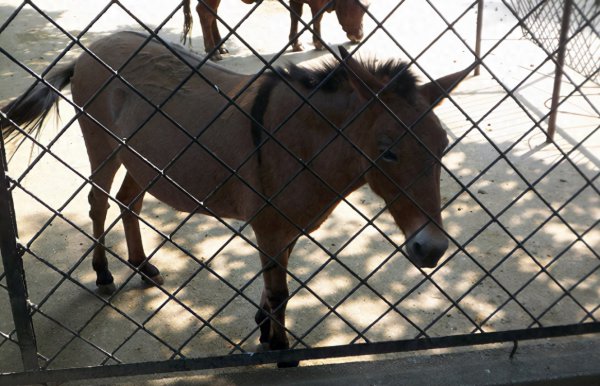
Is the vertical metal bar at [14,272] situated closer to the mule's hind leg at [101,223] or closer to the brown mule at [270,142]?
the brown mule at [270,142]

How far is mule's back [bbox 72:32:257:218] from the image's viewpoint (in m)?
3.34

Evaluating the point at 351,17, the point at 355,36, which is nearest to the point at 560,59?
the point at 351,17

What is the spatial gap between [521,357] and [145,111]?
2.27 meters

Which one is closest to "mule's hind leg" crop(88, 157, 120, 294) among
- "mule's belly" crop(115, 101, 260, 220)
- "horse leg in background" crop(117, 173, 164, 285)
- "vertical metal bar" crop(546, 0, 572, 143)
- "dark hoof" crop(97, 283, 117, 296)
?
"dark hoof" crop(97, 283, 117, 296)

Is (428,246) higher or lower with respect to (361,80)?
lower

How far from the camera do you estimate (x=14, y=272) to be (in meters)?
2.55

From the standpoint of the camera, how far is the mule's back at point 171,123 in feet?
11.0

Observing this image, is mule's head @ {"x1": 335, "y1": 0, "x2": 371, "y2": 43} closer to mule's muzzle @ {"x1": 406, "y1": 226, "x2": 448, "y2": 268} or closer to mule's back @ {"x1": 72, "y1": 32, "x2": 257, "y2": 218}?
mule's back @ {"x1": 72, "y1": 32, "x2": 257, "y2": 218}

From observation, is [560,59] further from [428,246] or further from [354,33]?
[428,246]

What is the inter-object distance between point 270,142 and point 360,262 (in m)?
1.54

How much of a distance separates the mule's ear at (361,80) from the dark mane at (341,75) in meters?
0.20

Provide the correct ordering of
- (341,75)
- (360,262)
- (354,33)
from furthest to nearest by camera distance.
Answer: (354,33) < (360,262) < (341,75)

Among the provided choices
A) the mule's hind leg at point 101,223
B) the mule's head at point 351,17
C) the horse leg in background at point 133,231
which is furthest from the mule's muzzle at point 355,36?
the mule's hind leg at point 101,223

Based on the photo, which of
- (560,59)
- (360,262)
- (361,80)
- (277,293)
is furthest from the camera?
(560,59)
